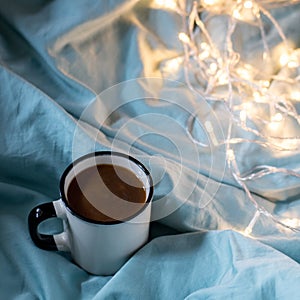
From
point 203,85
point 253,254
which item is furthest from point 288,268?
point 203,85

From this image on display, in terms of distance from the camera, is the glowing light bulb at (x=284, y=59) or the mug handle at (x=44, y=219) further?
the glowing light bulb at (x=284, y=59)

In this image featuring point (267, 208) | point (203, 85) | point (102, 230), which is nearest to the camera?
point (102, 230)

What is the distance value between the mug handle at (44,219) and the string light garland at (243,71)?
21 centimetres

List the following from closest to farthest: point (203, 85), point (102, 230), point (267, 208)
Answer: point (102, 230) < point (267, 208) < point (203, 85)

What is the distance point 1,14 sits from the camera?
72 cm

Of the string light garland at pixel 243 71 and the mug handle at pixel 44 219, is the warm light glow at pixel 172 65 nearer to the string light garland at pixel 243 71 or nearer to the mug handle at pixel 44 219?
the string light garland at pixel 243 71

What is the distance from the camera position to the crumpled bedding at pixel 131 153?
596 mm

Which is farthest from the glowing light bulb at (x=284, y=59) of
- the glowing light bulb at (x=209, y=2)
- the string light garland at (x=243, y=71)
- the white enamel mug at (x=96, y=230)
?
the white enamel mug at (x=96, y=230)

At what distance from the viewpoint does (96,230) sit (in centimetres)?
56

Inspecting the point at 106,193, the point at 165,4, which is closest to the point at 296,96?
the point at 165,4

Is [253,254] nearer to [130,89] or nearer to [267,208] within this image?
[267,208]

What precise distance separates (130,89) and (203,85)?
11 centimetres

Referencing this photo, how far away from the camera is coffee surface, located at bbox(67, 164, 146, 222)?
571 mm

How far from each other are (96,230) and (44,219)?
70 millimetres
